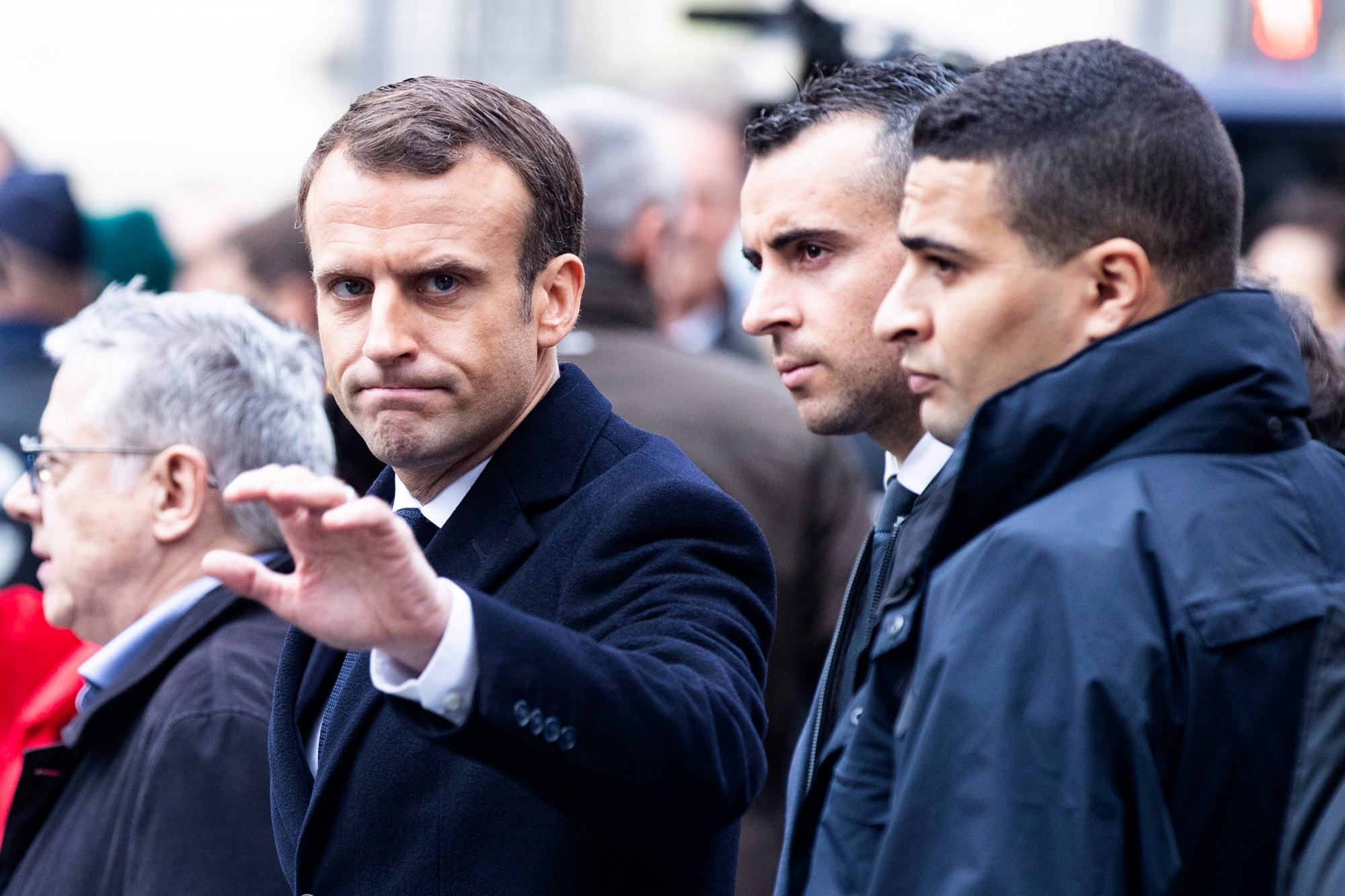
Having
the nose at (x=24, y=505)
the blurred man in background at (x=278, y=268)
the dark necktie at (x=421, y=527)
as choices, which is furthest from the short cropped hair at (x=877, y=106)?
the blurred man in background at (x=278, y=268)

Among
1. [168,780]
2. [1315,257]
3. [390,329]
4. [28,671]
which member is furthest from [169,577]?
[1315,257]

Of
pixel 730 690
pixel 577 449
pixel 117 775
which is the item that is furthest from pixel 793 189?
pixel 117 775

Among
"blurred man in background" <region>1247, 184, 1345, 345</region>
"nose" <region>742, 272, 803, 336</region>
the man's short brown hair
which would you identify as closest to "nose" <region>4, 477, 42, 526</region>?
the man's short brown hair

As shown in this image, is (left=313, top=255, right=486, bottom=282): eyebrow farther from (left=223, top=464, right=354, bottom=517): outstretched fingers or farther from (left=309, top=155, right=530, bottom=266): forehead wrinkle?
(left=223, top=464, right=354, bottom=517): outstretched fingers

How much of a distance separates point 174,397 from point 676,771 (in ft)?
4.98

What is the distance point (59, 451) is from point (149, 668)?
19.4 inches

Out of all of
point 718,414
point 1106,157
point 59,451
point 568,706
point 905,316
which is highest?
point 1106,157

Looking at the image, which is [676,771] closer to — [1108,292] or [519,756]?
[519,756]

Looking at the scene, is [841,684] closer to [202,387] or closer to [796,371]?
[796,371]

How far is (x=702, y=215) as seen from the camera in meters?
6.18

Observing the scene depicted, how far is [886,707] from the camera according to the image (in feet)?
6.13

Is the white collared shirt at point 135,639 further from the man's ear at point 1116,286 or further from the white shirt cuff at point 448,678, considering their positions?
the man's ear at point 1116,286

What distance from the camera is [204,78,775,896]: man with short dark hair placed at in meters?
1.76

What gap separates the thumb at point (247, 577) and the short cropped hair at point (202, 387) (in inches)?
50.7
